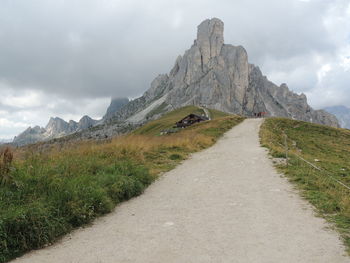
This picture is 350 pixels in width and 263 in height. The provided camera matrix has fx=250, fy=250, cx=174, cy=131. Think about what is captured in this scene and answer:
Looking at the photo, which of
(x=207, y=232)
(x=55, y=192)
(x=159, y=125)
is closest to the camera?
(x=207, y=232)

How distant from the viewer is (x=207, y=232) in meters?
5.28

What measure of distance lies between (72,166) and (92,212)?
3.01 metres

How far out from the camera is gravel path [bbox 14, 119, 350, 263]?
4.38 meters

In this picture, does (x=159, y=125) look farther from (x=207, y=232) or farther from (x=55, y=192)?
(x=207, y=232)

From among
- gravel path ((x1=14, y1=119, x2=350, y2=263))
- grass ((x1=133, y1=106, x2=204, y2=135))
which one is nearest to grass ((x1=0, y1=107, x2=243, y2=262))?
gravel path ((x1=14, y1=119, x2=350, y2=263))

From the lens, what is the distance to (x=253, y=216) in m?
6.11

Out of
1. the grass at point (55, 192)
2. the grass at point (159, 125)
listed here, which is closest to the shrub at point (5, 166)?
the grass at point (55, 192)

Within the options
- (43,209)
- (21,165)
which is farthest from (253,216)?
(21,165)

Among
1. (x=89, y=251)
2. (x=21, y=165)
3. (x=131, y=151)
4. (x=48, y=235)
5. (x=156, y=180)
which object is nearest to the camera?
(x=89, y=251)

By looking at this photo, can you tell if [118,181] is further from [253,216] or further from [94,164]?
[253,216]

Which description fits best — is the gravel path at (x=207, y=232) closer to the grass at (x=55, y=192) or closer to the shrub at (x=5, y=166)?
the grass at (x=55, y=192)

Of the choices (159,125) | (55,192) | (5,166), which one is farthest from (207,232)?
(159,125)

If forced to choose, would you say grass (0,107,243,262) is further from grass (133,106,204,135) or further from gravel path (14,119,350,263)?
grass (133,106,204,135)

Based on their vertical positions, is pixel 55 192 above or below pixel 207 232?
above
